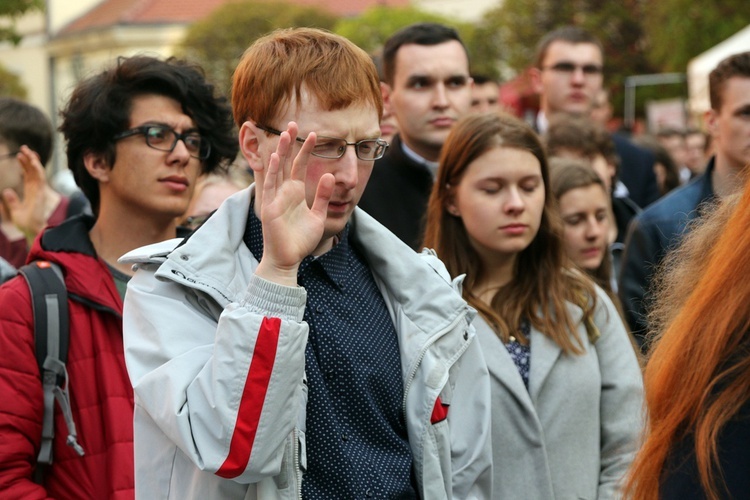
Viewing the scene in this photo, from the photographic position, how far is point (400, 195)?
5.05 meters

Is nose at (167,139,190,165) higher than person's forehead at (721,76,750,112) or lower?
lower

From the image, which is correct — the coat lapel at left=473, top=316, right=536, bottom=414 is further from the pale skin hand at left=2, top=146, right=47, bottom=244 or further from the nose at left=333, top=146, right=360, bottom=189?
the pale skin hand at left=2, top=146, right=47, bottom=244

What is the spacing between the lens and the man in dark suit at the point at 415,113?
16.3 feet

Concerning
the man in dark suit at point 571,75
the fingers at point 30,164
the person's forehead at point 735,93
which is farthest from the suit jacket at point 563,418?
the man in dark suit at point 571,75

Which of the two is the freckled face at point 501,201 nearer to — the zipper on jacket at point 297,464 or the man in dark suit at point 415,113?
the man in dark suit at point 415,113

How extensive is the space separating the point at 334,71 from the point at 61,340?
1.27 m

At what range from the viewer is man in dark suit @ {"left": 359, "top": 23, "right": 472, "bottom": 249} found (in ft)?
16.3

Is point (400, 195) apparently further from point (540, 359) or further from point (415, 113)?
point (540, 359)

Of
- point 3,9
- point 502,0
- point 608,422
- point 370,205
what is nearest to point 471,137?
point 370,205

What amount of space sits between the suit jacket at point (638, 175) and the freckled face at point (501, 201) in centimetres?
323

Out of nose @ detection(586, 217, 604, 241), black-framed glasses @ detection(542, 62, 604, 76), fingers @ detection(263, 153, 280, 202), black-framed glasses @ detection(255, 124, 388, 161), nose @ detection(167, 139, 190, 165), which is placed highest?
black-framed glasses @ detection(542, 62, 604, 76)

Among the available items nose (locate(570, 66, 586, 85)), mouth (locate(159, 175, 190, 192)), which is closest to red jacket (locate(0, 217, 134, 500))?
mouth (locate(159, 175, 190, 192))

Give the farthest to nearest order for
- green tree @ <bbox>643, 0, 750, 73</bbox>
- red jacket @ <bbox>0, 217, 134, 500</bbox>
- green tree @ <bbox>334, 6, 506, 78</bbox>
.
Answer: green tree @ <bbox>334, 6, 506, 78</bbox>, green tree @ <bbox>643, 0, 750, 73</bbox>, red jacket @ <bbox>0, 217, 134, 500</bbox>

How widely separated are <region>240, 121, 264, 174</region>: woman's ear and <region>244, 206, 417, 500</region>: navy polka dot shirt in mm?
155
